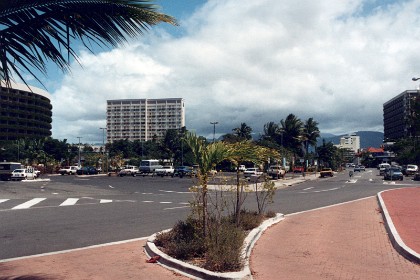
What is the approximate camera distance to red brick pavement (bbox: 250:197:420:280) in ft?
24.1

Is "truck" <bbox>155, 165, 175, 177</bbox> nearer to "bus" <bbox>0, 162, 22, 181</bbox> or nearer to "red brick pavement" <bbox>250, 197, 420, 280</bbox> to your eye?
"bus" <bbox>0, 162, 22, 181</bbox>

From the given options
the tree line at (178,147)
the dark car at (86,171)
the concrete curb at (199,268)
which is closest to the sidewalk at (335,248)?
the concrete curb at (199,268)

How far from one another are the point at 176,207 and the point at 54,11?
14.0 m

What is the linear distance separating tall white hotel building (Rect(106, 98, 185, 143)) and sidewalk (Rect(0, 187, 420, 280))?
182 metres

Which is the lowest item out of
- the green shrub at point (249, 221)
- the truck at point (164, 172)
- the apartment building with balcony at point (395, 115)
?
the green shrub at point (249, 221)

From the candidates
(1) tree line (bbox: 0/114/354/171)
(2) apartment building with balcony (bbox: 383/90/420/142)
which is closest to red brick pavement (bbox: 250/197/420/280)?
(1) tree line (bbox: 0/114/354/171)

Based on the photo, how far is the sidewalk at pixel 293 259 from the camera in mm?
7316

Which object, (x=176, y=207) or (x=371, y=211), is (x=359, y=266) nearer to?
(x=371, y=211)

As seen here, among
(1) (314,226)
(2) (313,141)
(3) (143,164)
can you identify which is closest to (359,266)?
(1) (314,226)

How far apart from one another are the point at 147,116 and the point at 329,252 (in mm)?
190042

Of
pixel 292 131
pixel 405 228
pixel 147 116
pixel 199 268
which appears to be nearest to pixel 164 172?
pixel 292 131

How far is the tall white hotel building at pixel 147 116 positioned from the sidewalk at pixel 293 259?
7150 inches

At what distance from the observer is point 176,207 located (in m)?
18.5

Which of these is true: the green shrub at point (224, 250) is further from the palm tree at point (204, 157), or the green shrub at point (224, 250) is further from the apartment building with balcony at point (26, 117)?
the apartment building with balcony at point (26, 117)
